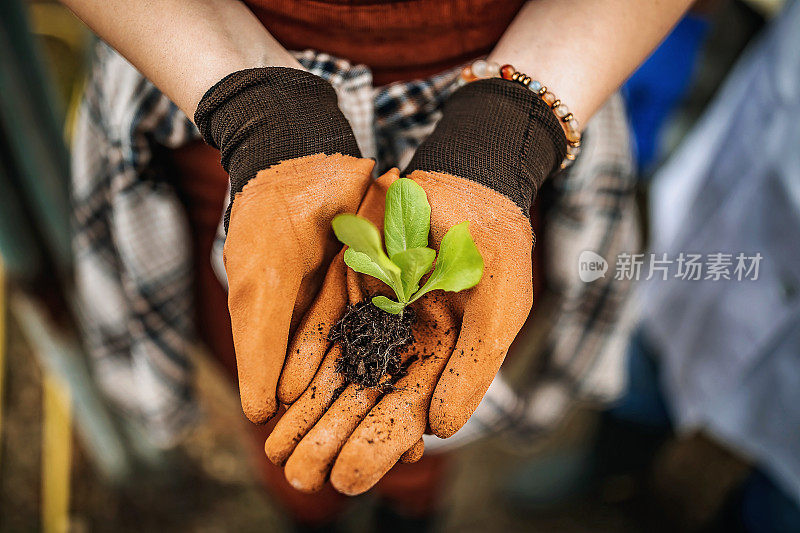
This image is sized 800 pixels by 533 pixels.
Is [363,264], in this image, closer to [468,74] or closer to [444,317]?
[444,317]

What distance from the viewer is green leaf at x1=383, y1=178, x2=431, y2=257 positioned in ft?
1.90

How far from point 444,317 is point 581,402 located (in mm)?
944

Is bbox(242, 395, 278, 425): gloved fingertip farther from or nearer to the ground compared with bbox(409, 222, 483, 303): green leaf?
nearer to the ground

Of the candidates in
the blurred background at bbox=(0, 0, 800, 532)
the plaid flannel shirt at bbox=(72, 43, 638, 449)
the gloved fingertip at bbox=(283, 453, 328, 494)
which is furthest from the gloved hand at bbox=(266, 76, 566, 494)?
the blurred background at bbox=(0, 0, 800, 532)

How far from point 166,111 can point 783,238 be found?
95 cm

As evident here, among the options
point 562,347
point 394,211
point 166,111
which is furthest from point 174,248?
point 562,347

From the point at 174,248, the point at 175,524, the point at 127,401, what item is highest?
the point at 174,248

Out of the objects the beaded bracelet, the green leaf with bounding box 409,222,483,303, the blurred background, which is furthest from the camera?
the blurred background

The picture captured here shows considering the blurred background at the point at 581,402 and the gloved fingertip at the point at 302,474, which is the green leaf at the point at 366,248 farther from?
the blurred background at the point at 581,402

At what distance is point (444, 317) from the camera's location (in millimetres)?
640

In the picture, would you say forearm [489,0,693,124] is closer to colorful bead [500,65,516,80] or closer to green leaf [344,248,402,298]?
colorful bead [500,65,516,80]

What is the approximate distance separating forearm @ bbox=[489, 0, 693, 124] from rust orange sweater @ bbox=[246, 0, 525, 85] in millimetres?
51

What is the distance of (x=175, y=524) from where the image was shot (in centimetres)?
142

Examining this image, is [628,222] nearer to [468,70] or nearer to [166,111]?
[468,70]
